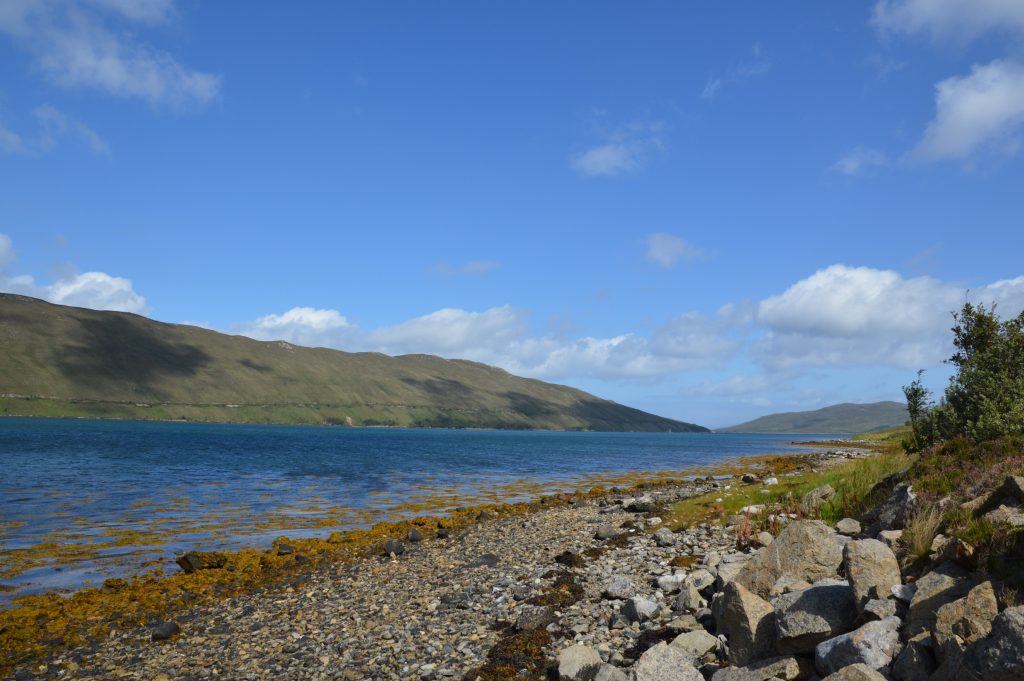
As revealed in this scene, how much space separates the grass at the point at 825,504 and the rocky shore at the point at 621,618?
158cm

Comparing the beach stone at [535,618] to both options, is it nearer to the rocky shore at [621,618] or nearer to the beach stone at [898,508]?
the rocky shore at [621,618]

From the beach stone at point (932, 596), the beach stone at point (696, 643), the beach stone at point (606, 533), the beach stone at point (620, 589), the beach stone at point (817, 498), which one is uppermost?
the beach stone at point (932, 596)

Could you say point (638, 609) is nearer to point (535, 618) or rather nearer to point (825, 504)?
point (535, 618)

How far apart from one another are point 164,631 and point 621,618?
13663mm

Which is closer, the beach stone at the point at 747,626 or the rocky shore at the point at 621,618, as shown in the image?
the rocky shore at the point at 621,618

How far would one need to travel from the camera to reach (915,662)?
334 inches

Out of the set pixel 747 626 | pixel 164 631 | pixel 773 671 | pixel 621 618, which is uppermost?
pixel 747 626

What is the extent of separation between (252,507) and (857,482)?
1529 inches

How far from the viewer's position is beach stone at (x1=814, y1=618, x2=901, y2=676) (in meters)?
8.91

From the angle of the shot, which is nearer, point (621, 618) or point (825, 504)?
Result: point (621, 618)

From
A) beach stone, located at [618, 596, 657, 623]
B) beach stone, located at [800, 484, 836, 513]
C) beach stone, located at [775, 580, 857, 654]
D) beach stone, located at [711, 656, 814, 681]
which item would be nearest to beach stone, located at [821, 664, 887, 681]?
beach stone, located at [711, 656, 814, 681]

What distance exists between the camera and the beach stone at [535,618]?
647 inches

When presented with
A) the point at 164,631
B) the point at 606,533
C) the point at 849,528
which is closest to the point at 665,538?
the point at 606,533

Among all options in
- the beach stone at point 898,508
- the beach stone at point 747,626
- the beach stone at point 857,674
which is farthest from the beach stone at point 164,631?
the beach stone at point 898,508
